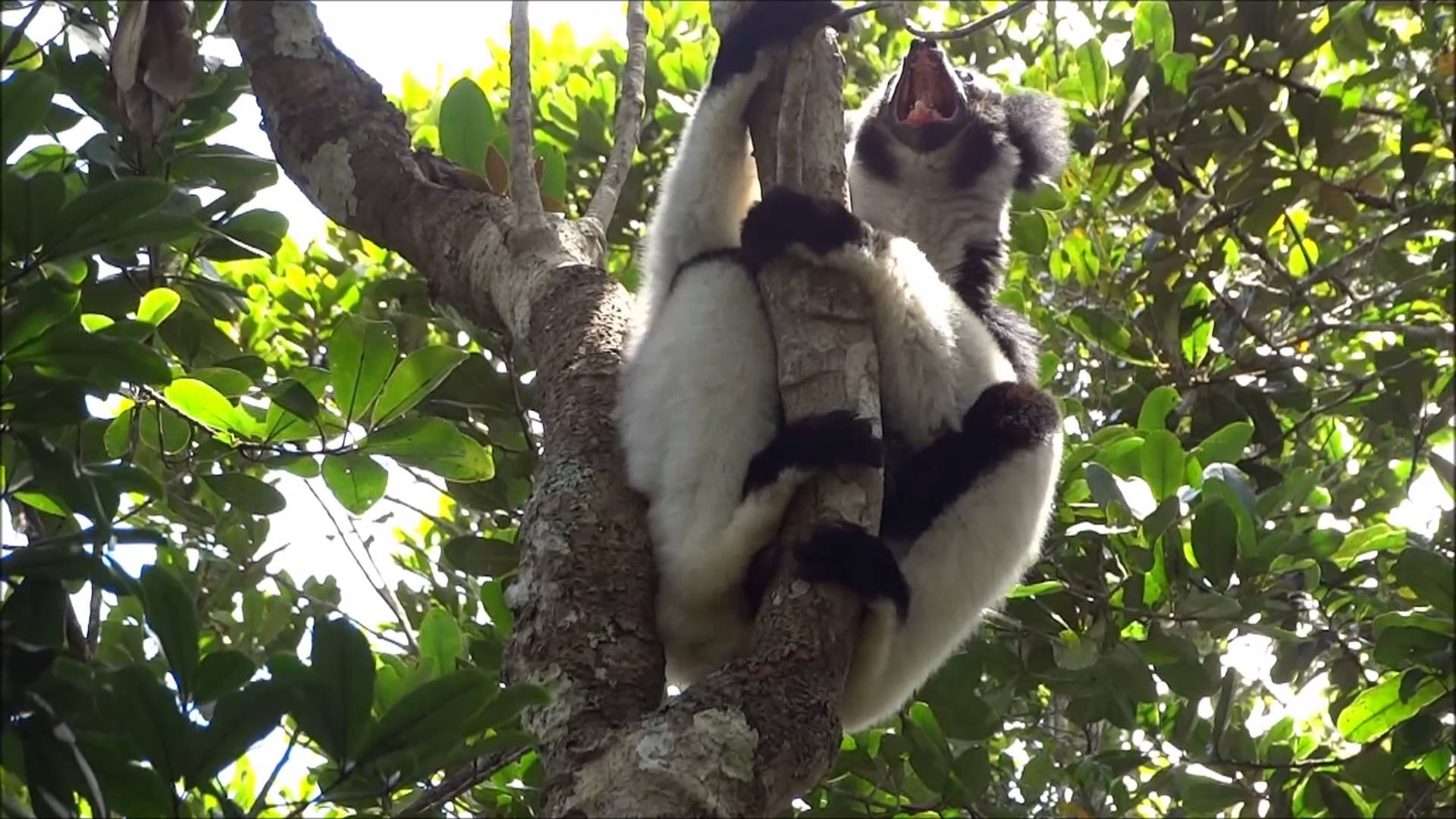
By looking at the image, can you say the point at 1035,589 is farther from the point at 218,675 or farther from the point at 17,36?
the point at 17,36

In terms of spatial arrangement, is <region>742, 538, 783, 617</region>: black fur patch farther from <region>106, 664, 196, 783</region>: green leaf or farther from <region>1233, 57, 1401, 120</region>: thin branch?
<region>1233, 57, 1401, 120</region>: thin branch

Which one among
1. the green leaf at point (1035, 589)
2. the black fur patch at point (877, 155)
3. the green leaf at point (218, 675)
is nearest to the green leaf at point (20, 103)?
the green leaf at point (218, 675)

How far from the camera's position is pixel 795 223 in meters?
2.42

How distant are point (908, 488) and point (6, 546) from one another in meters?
1.78

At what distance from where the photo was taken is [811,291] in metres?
2.36

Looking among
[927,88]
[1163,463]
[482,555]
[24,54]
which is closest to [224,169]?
[24,54]

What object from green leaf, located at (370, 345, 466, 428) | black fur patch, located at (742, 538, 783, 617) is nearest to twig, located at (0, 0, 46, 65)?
green leaf, located at (370, 345, 466, 428)

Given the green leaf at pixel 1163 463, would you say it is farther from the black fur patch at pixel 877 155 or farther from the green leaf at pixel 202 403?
the green leaf at pixel 202 403

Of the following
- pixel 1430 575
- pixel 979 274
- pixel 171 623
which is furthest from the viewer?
pixel 979 274

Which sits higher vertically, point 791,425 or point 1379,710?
point 791,425

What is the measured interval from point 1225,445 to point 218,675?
2411mm

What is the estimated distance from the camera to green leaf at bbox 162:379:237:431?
2434 millimetres

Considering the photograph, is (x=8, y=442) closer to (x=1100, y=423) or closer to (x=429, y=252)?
(x=429, y=252)

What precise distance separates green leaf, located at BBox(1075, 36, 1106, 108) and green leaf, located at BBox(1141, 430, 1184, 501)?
166 centimetres
